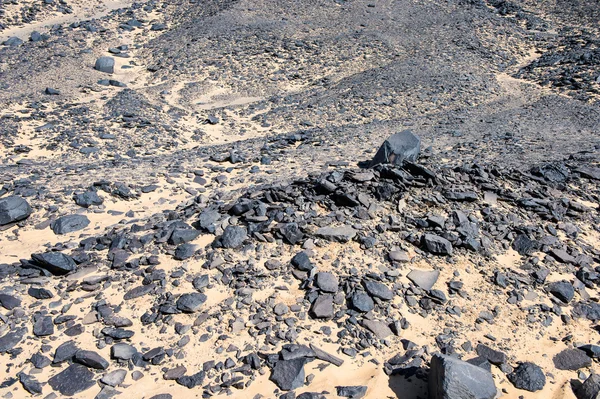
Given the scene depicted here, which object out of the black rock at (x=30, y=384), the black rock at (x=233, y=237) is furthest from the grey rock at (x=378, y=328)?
the black rock at (x=30, y=384)

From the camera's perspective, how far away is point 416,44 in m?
15.5

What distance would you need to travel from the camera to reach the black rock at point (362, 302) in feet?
14.7

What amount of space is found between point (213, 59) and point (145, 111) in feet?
13.1

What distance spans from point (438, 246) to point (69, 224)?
13.8 feet

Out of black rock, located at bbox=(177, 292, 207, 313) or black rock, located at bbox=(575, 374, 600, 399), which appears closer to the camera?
black rock, located at bbox=(575, 374, 600, 399)

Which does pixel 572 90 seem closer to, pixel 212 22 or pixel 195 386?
pixel 212 22

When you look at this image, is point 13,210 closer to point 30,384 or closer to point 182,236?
point 182,236

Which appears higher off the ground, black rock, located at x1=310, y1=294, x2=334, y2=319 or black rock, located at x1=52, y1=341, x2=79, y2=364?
black rock, located at x1=310, y1=294, x2=334, y2=319

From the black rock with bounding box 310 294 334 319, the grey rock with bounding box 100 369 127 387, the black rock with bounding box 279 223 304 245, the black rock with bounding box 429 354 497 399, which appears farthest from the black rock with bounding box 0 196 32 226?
the black rock with bounding box 429 354 497 399

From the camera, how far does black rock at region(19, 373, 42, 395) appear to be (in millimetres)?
3779

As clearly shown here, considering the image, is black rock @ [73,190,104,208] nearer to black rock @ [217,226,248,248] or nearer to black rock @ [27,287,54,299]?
black rock @ [27,287,54,299]

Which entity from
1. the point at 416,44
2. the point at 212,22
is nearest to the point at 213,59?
the point at 212,22

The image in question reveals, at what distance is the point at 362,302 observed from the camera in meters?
4.53

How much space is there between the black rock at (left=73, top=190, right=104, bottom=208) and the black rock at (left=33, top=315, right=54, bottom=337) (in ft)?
7.41
